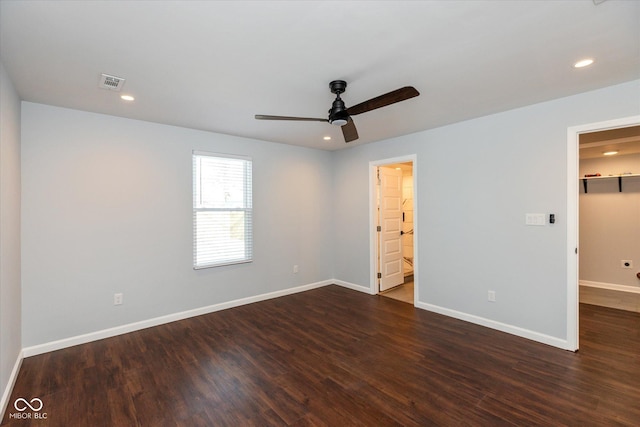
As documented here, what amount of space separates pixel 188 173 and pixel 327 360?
292 centimetres

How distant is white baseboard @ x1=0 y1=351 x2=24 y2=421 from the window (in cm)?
179

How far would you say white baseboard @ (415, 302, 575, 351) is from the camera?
117 inches

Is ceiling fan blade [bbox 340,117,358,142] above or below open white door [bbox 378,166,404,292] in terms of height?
above

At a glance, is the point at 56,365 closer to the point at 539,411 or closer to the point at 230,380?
the point at 230,380

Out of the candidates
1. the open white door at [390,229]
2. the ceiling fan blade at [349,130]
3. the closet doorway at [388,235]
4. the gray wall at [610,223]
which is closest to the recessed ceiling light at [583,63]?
the ceiling fan blade at [349,130]

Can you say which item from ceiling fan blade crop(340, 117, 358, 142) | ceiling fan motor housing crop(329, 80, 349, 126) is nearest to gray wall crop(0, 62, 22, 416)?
ceiling fan motor housing crop(329, 80, 349, 126)

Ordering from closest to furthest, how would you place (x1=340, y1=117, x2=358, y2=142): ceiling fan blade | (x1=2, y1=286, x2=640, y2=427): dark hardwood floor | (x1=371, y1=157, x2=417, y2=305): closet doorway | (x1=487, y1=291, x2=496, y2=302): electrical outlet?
1. (x1=2, y1=286, x2=640, y2=427): dark hardwood floor
2. (x1=340, y1=117, x2=358, y2=142): ceiling fan blade
3. (x1=487, y1=291, x2=496, y2=302): electrical outlet
4. (x1=371, y1=157, x2=417, y2=305): closet doorway

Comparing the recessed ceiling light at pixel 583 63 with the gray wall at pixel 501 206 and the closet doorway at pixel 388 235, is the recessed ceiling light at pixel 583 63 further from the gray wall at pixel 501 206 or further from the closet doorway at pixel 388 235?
the closet doorway at pixel 388 235

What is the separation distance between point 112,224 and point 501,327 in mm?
4677

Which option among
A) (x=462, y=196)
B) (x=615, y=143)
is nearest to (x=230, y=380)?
(x=462, y=196)

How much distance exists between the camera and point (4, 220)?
7.34ft

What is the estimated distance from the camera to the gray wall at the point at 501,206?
9.69 ft

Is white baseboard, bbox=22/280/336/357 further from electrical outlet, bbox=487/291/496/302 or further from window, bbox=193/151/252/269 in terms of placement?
electrical outlet, bbox=487/291/496/302

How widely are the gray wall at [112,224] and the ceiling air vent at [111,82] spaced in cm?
95
